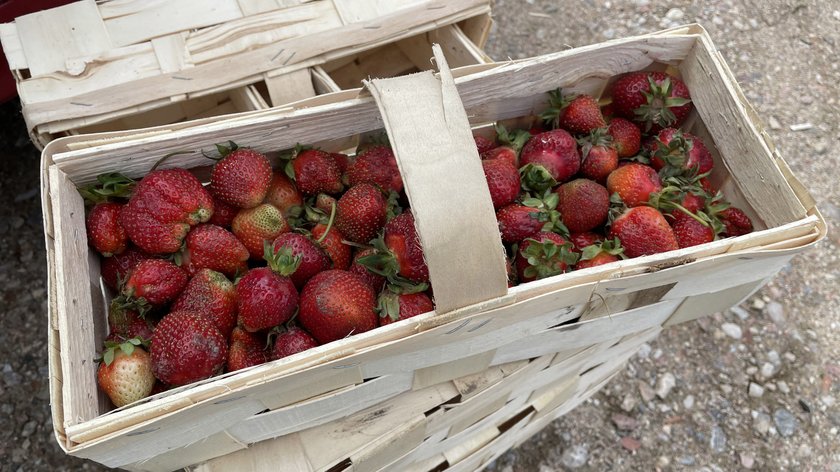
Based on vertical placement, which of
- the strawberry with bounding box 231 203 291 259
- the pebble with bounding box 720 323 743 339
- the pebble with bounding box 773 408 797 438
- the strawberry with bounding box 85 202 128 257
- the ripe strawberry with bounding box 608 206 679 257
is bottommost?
the pebble with bounding box 773 408 797 438

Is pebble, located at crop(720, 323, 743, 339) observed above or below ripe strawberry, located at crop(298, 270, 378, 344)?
below

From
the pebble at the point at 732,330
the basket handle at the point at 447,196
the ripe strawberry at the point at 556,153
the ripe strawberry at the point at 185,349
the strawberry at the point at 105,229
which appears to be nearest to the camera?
the basket handle at the point at 447,196

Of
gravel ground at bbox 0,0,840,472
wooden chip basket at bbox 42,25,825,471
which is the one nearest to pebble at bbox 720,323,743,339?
gravel ground at bbox 0,0,840,472

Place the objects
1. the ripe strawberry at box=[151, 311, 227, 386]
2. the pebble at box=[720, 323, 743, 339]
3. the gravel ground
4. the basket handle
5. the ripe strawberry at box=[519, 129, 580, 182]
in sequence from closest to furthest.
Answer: the basket handle → the ripe strawberry at box=[151, 311, 227, 386] → the ripe strawberry at box=[519, 129, 580, 182] → the gravel ground → the pebble at box=[720, 323, 743, 339]

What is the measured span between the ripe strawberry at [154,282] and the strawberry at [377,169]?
0.31 m

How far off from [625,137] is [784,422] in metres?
0.89

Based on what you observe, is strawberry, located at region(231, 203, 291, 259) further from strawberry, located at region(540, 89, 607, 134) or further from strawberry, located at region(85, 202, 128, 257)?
strawberry, located at region(540, 89, 607, 134)

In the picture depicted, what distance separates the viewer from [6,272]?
5.40 ft

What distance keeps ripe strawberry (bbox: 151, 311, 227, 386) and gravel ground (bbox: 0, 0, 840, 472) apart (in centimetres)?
76

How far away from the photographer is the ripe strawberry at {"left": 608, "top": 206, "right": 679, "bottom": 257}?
3.18 feet

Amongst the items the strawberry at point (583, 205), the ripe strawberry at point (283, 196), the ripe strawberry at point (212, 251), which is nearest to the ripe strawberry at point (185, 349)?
the ripe strawberry at point (212, 251)

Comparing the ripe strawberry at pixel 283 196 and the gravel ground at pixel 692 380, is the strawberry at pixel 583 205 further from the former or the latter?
the gravel ground at pixel 692 380

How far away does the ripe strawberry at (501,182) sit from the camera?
0.98 meters

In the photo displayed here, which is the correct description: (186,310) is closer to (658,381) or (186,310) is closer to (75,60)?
(75,60)
